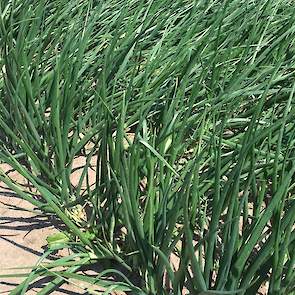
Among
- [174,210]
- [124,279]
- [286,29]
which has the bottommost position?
[124,279]

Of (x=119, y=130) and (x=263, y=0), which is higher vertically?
(x=263, y=0)

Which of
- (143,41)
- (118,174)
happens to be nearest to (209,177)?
(118,174)

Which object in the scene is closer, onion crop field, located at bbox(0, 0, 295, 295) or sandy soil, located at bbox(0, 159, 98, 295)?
onion crop field, located at bbox(0, 0, 295, 295)

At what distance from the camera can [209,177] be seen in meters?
1.52

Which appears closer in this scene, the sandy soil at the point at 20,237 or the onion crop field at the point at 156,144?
the onion crop field at the point at 156,144

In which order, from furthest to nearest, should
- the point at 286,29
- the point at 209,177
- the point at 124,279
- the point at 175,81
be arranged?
1. the point at 286,29
2. the point at 175,81
3. the point at 209,177
4. the point at 124,279

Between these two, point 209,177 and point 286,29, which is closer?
point 209,177

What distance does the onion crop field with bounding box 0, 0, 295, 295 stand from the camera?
1.25 metres

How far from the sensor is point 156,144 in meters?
1.59

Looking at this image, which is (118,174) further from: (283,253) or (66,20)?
(66,20)

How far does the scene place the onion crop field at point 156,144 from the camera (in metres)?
1.25

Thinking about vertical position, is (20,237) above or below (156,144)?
below

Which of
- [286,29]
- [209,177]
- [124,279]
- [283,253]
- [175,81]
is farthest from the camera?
[286,29]

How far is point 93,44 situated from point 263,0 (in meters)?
0.53
